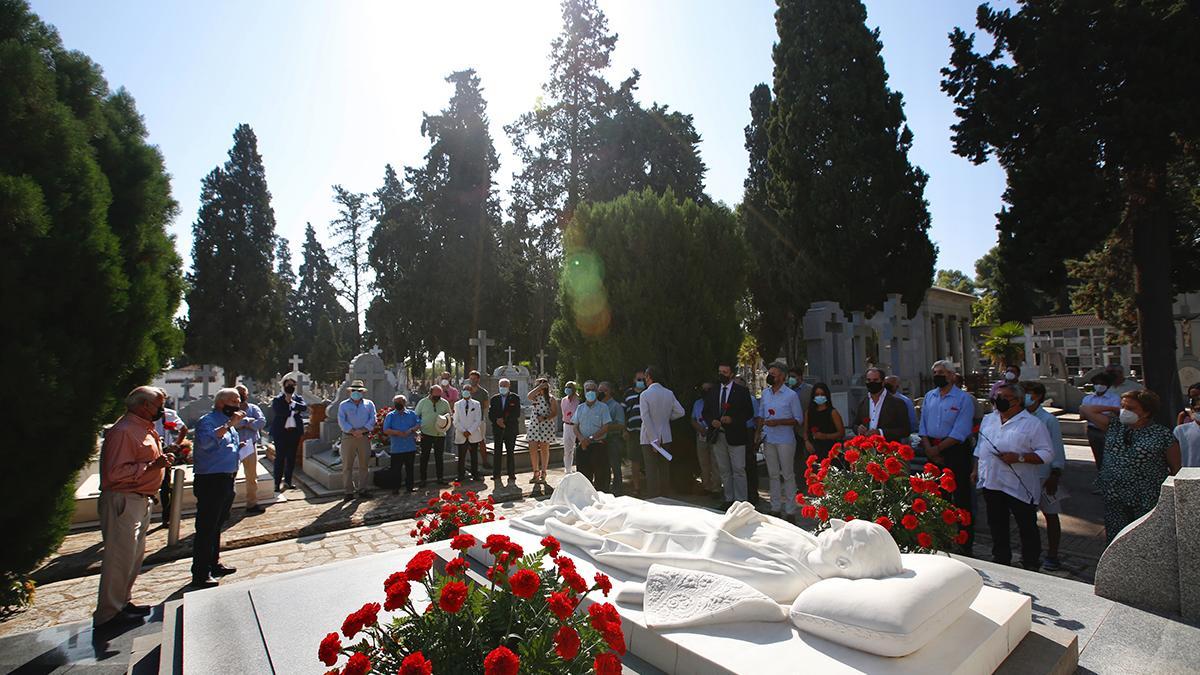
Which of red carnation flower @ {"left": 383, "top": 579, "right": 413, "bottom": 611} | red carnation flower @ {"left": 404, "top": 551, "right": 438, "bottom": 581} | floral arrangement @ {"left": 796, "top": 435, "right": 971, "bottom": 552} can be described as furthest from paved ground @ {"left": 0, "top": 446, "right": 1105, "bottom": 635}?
red carnation flower @ {"left": 383, "top": 579, "right": 413, "bottom": 611}

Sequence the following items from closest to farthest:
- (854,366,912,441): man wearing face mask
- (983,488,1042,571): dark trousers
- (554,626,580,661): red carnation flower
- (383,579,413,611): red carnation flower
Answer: (554,626,580,661): red carnation flower → (383,579,413,611): red carnation flower → (983,488,1042,571): dark trousers → (854,366,912,441): man wearing face mask

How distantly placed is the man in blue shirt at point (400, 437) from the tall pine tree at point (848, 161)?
14.2 metres

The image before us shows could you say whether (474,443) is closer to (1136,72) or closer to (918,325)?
(1136,72)

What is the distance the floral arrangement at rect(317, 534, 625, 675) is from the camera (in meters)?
1.86

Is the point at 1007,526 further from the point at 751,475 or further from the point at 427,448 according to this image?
the point at 427,448

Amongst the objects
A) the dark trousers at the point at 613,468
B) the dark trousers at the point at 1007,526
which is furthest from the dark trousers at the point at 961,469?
the dark trousers at the point at 613,468

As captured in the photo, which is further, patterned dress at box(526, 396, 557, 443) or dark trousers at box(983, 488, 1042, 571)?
patterned dress at box(526, 396, 557, 443)

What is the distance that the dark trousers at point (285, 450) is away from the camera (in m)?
9.53

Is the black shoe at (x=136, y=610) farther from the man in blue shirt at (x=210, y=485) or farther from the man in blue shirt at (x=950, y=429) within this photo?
the man in blue shirt at (x=950, y=429)

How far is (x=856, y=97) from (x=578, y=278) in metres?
12.9

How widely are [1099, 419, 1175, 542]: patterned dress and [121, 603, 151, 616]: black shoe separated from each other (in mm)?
7250

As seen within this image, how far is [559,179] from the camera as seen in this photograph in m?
24.1

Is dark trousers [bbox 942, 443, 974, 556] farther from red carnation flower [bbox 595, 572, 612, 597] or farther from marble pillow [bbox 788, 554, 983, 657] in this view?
red carnation flower [bbox 595, 572, 612, 597]

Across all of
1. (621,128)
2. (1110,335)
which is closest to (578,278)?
(621,128)
